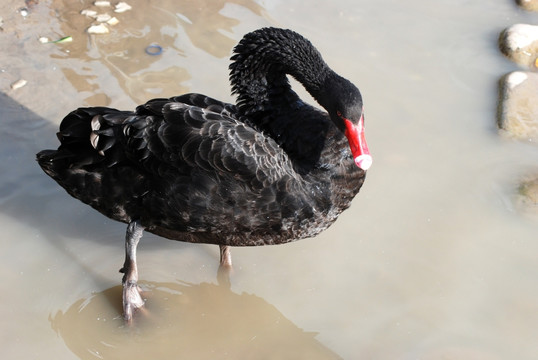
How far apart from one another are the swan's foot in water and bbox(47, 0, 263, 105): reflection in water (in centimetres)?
168

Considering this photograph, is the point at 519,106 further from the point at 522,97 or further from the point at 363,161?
the point at 363,161

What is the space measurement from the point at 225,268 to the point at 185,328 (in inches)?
20.3

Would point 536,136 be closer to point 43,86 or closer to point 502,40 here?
point 502,40

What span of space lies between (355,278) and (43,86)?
3.01 meters

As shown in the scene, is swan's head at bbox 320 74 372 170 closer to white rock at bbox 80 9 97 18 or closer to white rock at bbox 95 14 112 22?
white rock at bbox 95 14 112 22

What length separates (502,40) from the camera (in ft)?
20.7

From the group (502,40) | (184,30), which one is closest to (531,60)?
(502,40)

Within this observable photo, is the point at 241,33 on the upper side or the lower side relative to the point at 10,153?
upper

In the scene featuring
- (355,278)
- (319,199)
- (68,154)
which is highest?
(319,199)

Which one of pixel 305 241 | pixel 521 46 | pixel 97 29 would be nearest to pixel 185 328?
pixel 305 241

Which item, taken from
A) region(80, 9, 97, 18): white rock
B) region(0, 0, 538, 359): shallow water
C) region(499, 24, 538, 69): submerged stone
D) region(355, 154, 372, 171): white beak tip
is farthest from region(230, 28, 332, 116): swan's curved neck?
region(499, 24, 538, 69): submerged stone

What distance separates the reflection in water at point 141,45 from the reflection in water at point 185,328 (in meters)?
1.85

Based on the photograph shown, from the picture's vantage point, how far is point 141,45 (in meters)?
6.09

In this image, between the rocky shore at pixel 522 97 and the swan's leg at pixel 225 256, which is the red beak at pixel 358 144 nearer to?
the swan's leg at pixel 225 256
